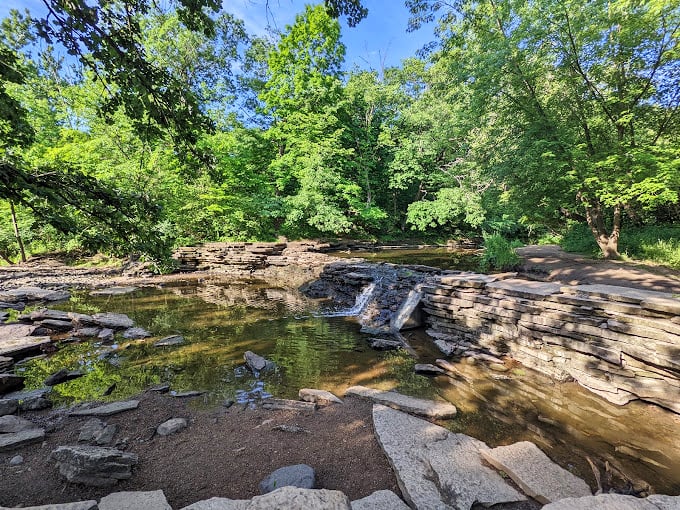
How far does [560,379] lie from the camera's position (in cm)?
448

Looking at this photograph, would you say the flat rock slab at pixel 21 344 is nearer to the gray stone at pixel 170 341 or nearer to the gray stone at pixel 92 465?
the gray stone at pixel 170 341

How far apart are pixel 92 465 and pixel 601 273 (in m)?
9.82

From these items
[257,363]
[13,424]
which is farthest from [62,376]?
[257,363]

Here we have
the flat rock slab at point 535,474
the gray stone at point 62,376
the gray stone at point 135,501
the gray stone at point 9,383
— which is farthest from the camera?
the gray stone at point 62,376

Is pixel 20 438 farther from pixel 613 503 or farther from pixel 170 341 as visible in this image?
pixel 613 503

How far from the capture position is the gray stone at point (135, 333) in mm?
6243

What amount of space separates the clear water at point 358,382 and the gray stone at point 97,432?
74 cm

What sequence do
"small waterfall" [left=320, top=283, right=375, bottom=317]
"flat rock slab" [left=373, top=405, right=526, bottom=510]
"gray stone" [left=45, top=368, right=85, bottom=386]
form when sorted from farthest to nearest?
"small waterfall" [left=320, top=283, right=375, bottom=317], "gray stone" [left=45, top=368, right=85, bottom=386], "flat rock slab" [left=373, top=405, right=526, bottom=510]

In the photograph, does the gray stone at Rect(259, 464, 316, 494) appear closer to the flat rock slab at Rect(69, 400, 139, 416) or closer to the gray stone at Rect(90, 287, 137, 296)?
the flat rock slab at Rect(69, 400, 139, 416)

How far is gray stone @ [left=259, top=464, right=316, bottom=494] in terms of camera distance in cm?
239

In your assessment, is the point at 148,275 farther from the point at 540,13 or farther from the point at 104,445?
the point at 540,13

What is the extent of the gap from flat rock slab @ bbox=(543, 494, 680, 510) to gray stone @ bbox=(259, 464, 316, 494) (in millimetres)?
1613

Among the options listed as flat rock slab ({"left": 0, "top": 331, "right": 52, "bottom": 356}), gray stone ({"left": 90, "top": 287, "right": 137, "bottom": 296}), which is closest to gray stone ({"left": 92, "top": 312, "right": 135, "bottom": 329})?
flat rock slab ({"left": 0, "top": 331, "right": 52, "bottom": 356})

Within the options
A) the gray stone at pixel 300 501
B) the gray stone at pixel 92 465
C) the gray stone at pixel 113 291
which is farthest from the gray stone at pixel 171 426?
the gray stone at pixel 113 291
